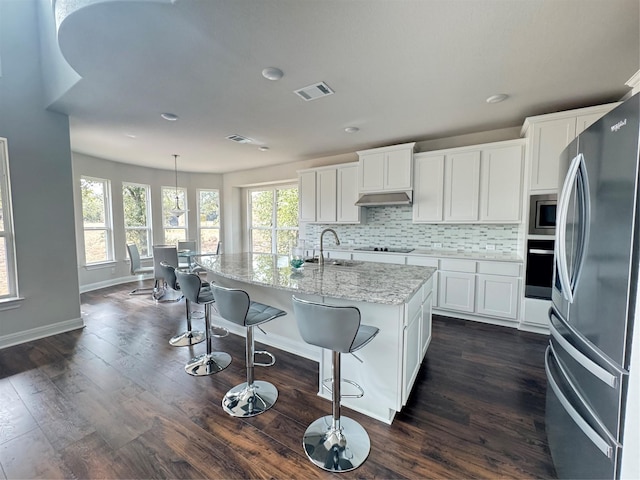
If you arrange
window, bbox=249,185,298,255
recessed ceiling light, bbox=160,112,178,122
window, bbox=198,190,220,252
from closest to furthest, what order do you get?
recessed ceiling light, bbox=160,112,178,122, window, bbox=249,185,298,255, window, bbox=198,190,220,252

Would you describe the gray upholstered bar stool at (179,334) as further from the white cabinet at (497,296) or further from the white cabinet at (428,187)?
the white cabinet at (497,296)

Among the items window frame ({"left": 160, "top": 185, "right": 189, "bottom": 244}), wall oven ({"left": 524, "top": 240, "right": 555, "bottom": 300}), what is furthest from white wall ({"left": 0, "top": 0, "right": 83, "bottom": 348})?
wall oven ({"left": 524, "top": 240, "right": 555, "bottom": 300})

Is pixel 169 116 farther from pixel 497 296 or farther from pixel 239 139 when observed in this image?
pixel 497 296

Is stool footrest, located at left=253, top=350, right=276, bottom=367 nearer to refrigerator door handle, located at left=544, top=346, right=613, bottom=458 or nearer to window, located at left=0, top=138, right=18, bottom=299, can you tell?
refrigerator door handle, located at left=544, top=346, right=613, bottom=458

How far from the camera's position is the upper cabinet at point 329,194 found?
4.74 metres

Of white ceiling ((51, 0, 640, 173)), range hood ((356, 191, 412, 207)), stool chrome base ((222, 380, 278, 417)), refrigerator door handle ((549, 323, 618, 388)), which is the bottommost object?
stool chrome base ((222, 380, 278, 417))

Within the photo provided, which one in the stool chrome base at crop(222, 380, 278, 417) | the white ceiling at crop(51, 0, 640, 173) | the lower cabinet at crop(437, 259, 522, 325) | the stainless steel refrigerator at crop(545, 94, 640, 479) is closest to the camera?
the stainless steel refrigerator at crop(545, 94, 640, 479)

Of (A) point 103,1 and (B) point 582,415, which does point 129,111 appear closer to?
(A) point 103,1

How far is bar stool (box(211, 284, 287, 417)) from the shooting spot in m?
1.84

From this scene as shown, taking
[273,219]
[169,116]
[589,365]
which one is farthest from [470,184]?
[273,219]

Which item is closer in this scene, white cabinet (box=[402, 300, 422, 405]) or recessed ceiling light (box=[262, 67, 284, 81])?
white cabinet (box=[402, 300, 422, 405])

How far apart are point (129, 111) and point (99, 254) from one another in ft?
12.5

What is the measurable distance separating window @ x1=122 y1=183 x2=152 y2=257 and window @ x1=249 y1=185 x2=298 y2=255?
7.84 ft

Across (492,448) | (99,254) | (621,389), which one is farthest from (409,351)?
(99,254)
